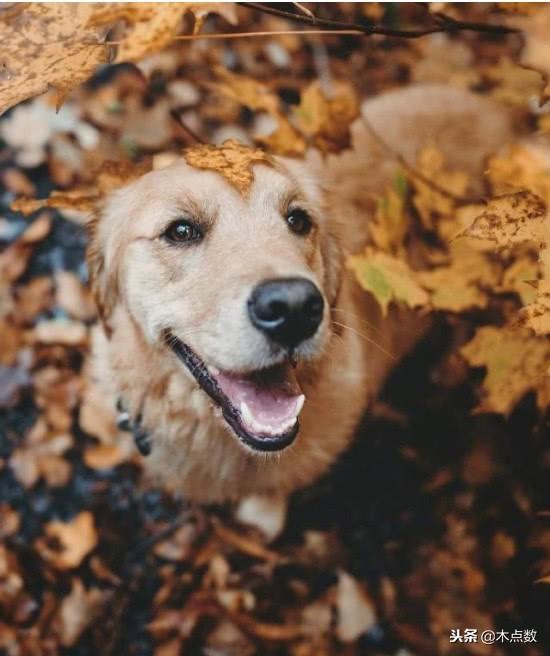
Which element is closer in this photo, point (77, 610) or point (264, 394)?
point (264, 394)

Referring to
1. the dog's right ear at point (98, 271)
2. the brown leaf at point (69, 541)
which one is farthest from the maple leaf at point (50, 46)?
the brown leaf at point (69, 541)

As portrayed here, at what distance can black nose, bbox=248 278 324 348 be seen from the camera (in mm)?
1598

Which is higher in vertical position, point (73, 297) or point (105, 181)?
point (105, 181)

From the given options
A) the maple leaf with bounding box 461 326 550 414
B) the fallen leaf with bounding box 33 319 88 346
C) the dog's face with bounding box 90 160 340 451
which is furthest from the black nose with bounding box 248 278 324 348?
the fallen leaf with bounding box 33 319 88 346

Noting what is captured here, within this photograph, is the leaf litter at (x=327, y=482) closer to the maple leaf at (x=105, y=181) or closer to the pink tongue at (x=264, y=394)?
the maple leaf at (x=105, y=181)

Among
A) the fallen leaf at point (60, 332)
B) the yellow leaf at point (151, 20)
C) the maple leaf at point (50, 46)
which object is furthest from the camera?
the fallen leaf at point (60, 332)

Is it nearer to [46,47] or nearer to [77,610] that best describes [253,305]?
[46,47]

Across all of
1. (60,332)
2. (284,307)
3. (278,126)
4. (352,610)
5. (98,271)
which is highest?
(278,126)

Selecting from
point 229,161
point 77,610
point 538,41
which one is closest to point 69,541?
point 77,610

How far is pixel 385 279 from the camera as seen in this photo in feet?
6.93

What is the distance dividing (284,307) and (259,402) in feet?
1.22

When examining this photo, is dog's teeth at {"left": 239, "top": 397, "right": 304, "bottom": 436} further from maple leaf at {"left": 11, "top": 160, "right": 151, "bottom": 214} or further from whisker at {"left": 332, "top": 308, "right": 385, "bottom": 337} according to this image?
maple leaf at {"left": 11, "top": 160, "right": 151, "bottom": 214}

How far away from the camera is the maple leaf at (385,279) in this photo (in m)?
2.07

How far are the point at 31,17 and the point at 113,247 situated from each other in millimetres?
850
